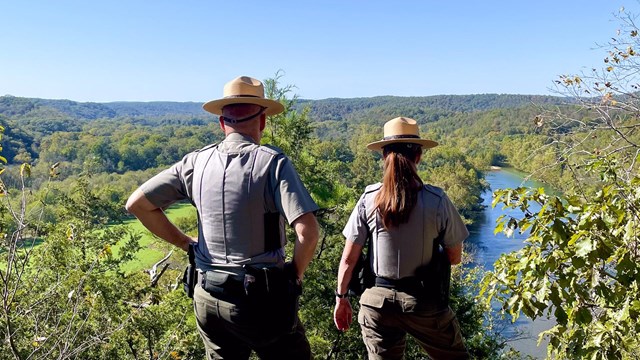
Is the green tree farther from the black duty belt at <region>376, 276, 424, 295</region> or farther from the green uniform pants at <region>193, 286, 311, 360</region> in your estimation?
the green uniform pants at <region>193, 286, 311, 360</region>

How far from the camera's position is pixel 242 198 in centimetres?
197

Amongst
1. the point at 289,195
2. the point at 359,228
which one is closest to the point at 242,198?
the point at 289,195

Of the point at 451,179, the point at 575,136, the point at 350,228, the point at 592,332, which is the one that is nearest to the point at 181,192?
the point at 350,228

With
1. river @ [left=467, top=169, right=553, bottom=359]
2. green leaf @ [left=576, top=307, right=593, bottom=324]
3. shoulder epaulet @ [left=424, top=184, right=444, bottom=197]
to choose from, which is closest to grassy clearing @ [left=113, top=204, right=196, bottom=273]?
shoulder epaulet @ [left=424, top=184, right=444, bottom=197]

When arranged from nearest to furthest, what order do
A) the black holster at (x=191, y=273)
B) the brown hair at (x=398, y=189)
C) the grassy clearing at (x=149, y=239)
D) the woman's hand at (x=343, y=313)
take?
the black holster at (x=191, y=273), the brown hair at (x=398, y=189), the woman's hand at (x=343, y=313), the grassy clearing at (x=149, y=239)

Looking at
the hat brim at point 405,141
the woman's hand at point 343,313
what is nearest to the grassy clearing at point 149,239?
the woman's hand at point 343,313

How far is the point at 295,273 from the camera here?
2072 mm

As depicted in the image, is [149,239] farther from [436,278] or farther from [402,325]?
[436,278]

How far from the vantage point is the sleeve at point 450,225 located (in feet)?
7.93

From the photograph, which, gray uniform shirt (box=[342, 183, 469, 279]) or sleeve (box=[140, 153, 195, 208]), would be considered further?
gray uniform shirt (box=[342, 183, 469, 279])

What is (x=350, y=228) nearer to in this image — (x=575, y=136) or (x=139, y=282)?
(x=575, y=136)

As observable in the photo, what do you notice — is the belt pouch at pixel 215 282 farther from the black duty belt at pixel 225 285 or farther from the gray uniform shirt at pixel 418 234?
the gray uniform shirt at pixel 418 234

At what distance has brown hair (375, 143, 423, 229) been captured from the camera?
7.85ft

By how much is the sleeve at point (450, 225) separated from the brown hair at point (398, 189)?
0.46ft
